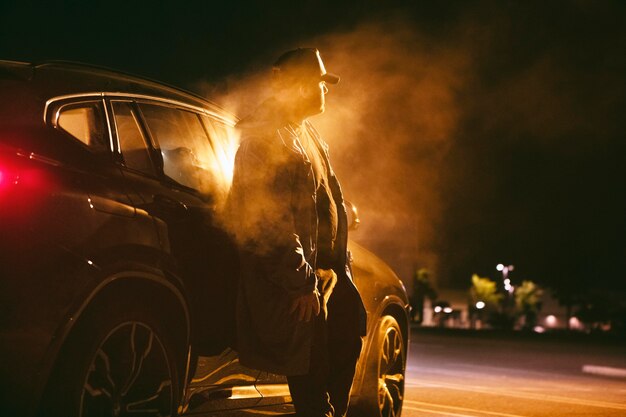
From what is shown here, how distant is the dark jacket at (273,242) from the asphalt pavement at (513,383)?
387 cm

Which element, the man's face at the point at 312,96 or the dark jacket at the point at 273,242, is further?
the man's face at the point at 312,96

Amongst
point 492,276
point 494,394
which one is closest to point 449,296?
point 492,276

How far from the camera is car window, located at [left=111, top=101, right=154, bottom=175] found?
165 inches

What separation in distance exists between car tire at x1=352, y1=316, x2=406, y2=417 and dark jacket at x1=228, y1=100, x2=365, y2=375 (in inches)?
55.6

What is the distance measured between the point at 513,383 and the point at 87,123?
28.4 feet

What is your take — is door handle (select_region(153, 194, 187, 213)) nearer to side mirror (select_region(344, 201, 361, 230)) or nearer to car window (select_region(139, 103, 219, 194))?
car window (select_region(139, 103, 219, 194))

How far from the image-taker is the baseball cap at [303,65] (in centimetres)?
454

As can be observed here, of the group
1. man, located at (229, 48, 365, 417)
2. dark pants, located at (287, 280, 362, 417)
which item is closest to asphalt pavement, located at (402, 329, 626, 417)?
dark pants, located at (287, 280, 362, 417)

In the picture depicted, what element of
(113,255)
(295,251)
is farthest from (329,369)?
(113,255)

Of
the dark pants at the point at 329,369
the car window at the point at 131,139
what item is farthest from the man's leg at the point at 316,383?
the car window at the point at 131,139

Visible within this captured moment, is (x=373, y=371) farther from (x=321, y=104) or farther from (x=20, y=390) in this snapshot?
(x=20, y=390)

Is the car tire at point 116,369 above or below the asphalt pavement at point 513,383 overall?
below

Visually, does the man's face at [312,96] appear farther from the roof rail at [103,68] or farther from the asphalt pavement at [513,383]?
the asphalt pavement at [513,383]

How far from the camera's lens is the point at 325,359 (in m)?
4.50
